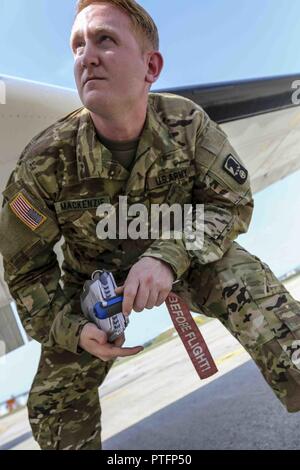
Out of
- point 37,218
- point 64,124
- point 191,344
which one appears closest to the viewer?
point 191,344

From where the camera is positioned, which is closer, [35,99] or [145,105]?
[145,105]

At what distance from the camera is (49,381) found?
7.57 ft

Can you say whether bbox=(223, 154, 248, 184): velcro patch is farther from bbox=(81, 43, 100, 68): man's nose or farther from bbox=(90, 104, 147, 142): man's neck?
bbox=(81, 43, 100, 68): man's nose

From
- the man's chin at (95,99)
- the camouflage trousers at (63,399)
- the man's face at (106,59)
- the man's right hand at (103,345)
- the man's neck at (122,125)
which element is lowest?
the camouflage trousers at (63,399)

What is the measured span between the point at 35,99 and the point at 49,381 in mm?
1922

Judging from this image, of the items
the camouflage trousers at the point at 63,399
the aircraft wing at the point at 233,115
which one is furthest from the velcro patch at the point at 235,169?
the aircraft wing at the point at 233,115

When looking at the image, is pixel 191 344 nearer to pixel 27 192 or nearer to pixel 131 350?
pixel 131 350

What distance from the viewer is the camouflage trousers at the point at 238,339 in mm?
1793

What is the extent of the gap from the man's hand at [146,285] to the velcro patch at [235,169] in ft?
1.96

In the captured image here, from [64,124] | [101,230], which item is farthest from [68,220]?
[64,124]

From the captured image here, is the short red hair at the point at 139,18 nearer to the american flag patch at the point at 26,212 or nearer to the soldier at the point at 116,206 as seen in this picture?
the soldier at the point at 116,206

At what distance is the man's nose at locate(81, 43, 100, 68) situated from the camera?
180 cm

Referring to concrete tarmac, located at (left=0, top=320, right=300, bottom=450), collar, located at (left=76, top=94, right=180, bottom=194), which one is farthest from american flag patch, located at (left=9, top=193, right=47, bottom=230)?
concrete tarmac, located at (left=0, top=320, right=300, bottom=450)

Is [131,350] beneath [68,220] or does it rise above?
beneath
